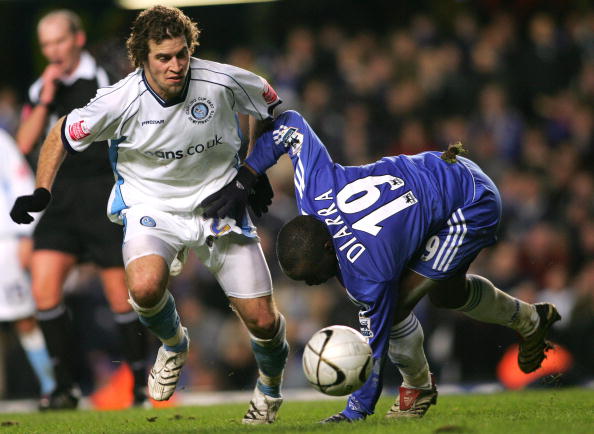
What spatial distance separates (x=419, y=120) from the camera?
1345cm

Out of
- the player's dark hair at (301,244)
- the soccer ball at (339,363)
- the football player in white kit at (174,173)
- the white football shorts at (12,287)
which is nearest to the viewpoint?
the soccer ball at (339,363)

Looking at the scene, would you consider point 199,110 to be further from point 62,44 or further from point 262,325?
point 62,44

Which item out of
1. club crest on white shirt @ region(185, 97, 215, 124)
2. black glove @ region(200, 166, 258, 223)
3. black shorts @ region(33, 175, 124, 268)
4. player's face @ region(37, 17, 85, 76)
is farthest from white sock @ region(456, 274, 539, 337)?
player's face @ region(37, 17, 85, 76)

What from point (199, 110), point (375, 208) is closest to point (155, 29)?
point (199, 110)

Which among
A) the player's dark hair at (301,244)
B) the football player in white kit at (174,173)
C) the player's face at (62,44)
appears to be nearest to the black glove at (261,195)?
the football player in white kit at (174,173)

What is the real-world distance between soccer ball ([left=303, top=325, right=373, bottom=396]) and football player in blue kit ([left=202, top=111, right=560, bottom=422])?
16cm

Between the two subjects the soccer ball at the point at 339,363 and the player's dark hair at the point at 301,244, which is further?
the player's dark hair at the point at 301,244

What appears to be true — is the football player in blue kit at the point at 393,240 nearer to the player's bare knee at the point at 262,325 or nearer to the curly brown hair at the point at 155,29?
the player's bare knee at the point at 262,325

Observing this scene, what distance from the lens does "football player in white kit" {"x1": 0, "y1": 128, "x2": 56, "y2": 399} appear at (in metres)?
9.44

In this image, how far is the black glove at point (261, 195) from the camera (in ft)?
22.2

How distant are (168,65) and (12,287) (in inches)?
182

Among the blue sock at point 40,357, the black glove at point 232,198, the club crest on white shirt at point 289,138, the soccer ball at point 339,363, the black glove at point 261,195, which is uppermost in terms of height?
the club crest on white shirt at point 289,138

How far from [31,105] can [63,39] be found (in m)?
0.63

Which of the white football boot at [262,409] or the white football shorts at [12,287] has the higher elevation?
the white football boot at [262,409]
